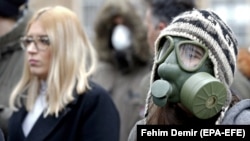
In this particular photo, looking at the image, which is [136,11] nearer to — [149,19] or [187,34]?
[149,19]

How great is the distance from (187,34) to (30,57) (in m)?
1.86

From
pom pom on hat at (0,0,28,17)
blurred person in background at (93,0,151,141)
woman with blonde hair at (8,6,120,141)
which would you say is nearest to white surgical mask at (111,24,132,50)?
blurred person in background at (93,0,151,141)

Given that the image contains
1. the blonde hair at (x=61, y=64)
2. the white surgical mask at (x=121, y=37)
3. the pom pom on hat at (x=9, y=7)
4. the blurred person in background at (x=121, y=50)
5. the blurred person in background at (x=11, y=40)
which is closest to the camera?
the blonde hair at (x=61, y=64)

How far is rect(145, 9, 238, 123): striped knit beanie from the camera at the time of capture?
342 cm

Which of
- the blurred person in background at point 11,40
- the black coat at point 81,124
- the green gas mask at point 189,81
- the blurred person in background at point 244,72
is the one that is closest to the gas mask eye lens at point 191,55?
the green gas mask at point 189,81

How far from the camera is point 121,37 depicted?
7.20m

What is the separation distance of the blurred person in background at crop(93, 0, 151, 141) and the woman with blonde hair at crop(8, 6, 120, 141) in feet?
5.74

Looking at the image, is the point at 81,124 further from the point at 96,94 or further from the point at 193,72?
the point at 193,72

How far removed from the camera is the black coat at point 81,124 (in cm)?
491

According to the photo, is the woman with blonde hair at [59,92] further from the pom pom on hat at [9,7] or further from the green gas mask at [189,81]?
the green gas mask at [189,81]

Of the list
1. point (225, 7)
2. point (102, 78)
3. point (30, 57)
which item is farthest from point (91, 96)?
point (225, 7)

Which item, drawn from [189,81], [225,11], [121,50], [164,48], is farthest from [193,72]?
[225,11]

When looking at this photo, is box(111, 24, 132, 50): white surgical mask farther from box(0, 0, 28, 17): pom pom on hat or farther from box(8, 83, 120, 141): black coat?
box(8, 83, 120, 141): black coat

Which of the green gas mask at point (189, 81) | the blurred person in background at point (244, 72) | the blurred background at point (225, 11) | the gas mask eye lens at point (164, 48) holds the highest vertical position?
the gas mask eye lens at point (164, 48)
